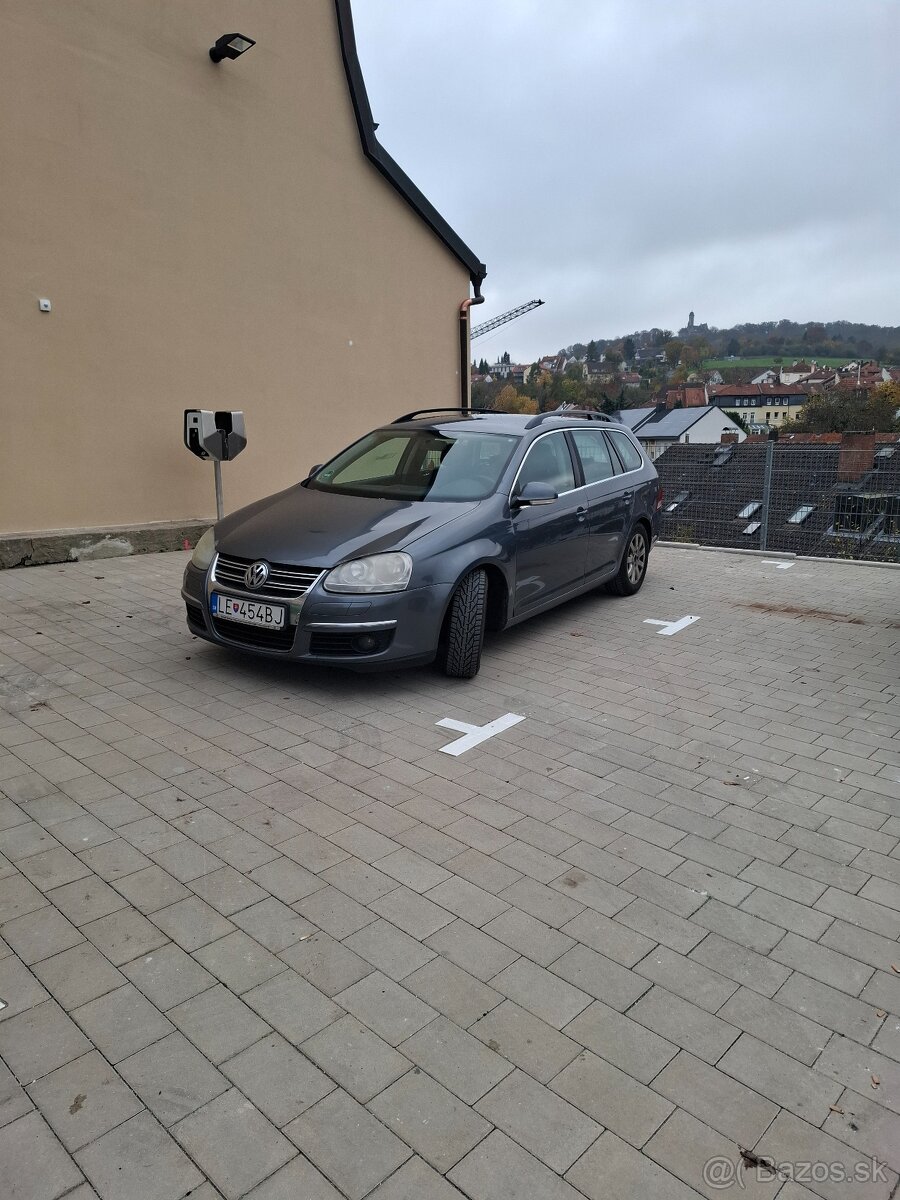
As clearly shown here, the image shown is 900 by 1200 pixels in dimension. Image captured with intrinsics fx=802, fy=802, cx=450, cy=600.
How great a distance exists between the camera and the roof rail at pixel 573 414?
6.28m

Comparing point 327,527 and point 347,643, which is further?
point 327,527

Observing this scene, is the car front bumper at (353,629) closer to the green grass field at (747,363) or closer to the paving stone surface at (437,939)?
the paving stone surface at (437,939)

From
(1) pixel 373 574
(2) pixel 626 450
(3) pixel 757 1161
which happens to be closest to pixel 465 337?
(2) pixel 626 450

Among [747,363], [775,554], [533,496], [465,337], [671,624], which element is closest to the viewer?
[533,496]

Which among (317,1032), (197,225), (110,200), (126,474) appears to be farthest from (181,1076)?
(197,225)

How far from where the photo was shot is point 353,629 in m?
4.42

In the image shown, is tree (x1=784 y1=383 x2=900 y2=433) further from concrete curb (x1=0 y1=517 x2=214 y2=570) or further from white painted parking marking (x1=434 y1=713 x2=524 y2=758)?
white painted parking marking (x1=434 y1=713 x2=524 y2=758)

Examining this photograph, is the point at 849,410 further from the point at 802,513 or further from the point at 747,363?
the point at 802,513

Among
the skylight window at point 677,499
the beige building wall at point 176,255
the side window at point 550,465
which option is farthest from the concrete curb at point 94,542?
the skylight window at point 677,499

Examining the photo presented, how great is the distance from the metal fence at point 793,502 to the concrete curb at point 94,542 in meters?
5.70

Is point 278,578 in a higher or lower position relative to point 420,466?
lower

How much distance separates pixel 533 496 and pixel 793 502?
25.9 ft

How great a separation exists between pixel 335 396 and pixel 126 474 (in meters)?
3.36

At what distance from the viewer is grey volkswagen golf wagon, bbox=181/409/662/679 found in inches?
177
